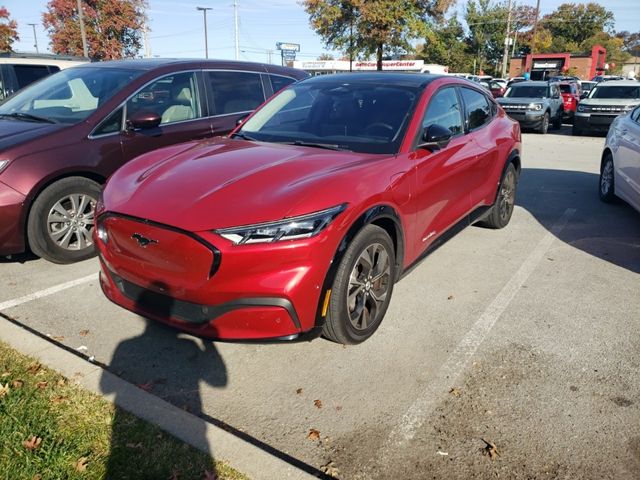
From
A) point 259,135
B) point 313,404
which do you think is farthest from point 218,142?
point 313,404

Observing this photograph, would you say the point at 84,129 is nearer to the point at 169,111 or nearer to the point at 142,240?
the point at 169,111

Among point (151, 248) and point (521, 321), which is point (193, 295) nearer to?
point (151, 248)

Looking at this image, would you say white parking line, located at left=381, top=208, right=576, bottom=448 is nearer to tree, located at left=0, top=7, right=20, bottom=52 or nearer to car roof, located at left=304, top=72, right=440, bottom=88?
car roof, located at left=304, top=72, right=440, bottom=88

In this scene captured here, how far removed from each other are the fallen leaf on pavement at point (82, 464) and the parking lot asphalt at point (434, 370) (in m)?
0.60

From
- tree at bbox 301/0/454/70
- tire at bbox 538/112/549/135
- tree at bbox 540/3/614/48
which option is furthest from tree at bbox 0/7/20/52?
tree at bbox 540/3/614/48

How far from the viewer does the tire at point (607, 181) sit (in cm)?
721

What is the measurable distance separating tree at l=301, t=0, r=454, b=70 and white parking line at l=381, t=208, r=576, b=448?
26669 millimetres

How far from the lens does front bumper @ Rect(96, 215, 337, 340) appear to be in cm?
277

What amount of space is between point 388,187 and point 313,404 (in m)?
1.45

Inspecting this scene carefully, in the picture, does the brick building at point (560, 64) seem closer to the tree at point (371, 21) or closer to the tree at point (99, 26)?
the tree at point (371, 21)

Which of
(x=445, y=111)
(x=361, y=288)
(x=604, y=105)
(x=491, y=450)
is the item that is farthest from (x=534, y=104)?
(x=491, y=450)

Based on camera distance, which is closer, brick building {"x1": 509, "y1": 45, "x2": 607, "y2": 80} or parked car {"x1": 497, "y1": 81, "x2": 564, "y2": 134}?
parked car {"x1": 497, "y1": 81, "x2": 564, "y2": 134}

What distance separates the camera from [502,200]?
6.02 metres

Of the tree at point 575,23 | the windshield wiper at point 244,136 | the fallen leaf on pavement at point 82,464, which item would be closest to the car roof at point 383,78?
the windshield wiper at point 244,136
